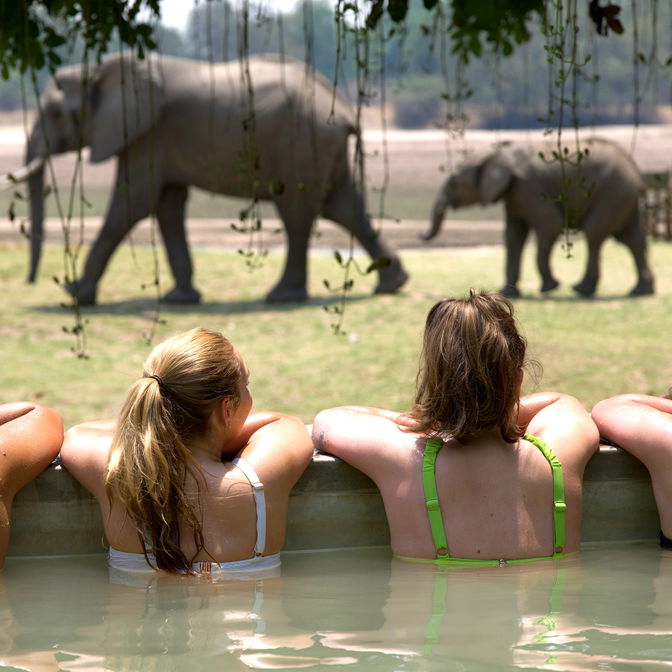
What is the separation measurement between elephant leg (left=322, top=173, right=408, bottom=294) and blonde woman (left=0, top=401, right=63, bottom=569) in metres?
8.62

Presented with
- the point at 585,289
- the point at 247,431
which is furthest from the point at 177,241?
the point at 247,431

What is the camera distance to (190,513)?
3.30 m

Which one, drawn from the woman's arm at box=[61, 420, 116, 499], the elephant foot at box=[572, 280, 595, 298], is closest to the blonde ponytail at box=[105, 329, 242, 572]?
the woman's arm at box=[61, 420, 116, 499]

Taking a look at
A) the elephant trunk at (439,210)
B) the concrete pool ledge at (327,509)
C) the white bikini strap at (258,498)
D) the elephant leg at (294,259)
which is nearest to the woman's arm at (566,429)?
the concrete pool ledge at (327,509)

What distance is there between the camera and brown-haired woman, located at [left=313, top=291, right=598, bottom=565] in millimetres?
3301

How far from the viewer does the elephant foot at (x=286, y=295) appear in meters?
12.1

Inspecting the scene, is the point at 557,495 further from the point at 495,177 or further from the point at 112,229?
the point at 495,177

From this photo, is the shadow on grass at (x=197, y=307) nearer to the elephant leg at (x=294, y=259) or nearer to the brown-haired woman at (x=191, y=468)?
the elephant leg at (x=294, y=259)

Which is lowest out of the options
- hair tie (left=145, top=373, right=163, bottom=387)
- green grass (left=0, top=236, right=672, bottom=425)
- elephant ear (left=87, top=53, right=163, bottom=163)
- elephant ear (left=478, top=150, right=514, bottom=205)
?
green grass (left=0, top=236, right=672, bottom=425)

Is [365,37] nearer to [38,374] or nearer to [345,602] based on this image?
[345,602]

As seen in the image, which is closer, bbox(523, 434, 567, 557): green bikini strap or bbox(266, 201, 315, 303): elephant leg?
bbox(523, 434, 567, 557): green bikini strap

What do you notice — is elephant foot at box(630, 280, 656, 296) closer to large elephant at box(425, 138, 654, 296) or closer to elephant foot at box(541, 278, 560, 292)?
large elephant at box(425, 138, 654, 296)

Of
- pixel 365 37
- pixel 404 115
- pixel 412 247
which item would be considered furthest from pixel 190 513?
pixel 404 115

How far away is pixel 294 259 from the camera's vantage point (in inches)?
492
